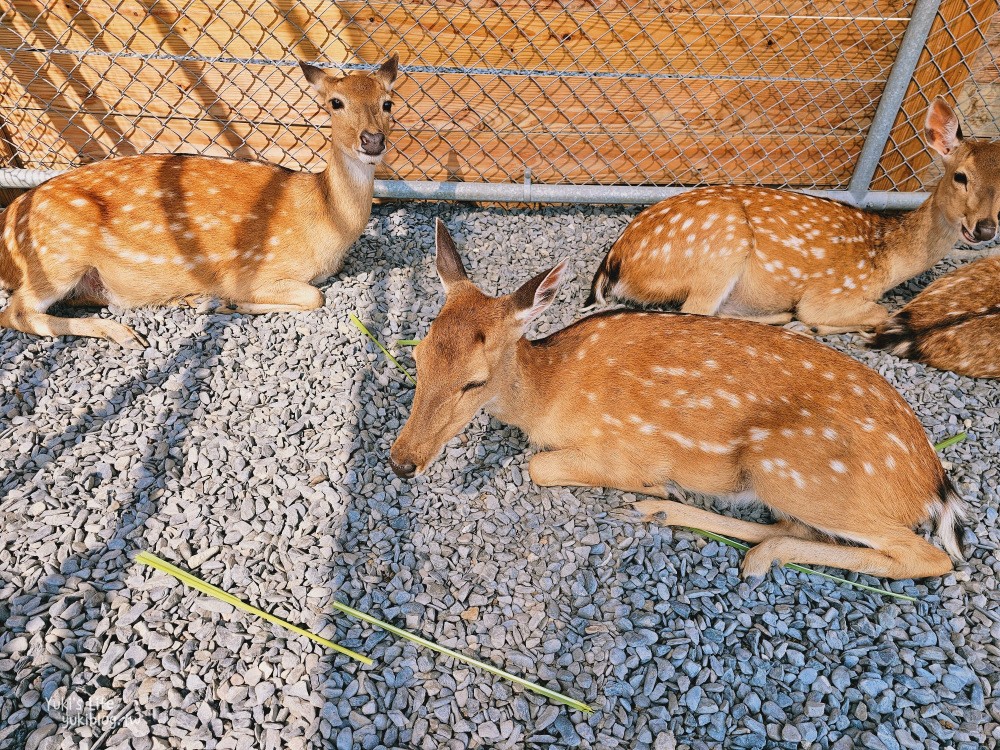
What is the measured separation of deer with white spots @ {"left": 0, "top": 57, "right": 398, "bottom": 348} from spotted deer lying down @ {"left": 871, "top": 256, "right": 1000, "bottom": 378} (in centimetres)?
271

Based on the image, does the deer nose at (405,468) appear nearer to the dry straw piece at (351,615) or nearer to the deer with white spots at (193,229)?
the dry straw piece at (351,615)

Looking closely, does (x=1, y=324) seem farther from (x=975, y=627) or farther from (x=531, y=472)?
(x=975, y=627)

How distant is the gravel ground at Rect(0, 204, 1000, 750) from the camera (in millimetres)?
1938

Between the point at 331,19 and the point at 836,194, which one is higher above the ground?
the point at 331,19

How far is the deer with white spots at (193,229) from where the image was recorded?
330 centimetres

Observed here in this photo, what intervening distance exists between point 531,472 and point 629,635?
706 mm

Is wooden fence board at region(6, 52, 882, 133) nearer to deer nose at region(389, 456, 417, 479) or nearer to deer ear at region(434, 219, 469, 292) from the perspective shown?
deer ear at region(434, 219, 469, 292)

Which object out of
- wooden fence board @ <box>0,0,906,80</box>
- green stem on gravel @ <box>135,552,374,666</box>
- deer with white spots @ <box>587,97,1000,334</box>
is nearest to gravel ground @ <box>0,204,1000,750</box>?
green stem on gravel @ <box>135,552,374,666</box>

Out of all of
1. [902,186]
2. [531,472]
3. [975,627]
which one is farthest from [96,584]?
[902,186]

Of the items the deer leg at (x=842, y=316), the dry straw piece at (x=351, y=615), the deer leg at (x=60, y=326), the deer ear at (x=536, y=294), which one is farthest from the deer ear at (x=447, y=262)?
the deer leg at (x=842, y=316)

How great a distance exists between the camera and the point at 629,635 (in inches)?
84.9

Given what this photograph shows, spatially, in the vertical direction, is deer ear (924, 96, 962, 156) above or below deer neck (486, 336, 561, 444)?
above

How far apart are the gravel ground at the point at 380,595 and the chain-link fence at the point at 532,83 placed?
182 centimetres

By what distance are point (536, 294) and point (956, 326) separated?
2205mm
